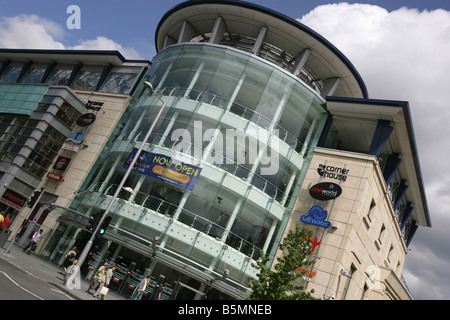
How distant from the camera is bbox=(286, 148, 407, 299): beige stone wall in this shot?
79.0 feet

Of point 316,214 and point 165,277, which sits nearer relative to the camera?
point 165,277

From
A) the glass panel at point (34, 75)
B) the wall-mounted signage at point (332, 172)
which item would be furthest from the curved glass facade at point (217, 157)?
the glass panel at point (34, 75)

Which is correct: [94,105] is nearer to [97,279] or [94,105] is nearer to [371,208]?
[97,279]

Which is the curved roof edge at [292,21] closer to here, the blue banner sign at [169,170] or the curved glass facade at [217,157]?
the curved glass facade at [217,157]

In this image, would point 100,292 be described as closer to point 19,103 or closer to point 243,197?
point 243,197

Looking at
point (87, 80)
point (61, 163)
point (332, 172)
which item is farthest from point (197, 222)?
point (87, 80)

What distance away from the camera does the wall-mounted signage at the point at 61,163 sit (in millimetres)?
32656

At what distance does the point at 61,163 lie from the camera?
108 ft

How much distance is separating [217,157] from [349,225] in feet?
32.2

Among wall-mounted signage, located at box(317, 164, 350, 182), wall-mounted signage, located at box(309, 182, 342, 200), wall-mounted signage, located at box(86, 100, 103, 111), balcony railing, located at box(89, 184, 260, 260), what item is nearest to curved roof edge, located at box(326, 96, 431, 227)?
wall-mounted signage, located at box(317, 164, 350, 182)

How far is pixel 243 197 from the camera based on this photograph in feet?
81.5

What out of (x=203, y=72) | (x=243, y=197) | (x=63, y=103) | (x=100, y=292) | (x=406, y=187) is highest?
(x=406, y=187)

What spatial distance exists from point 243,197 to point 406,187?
19378 millimetres
